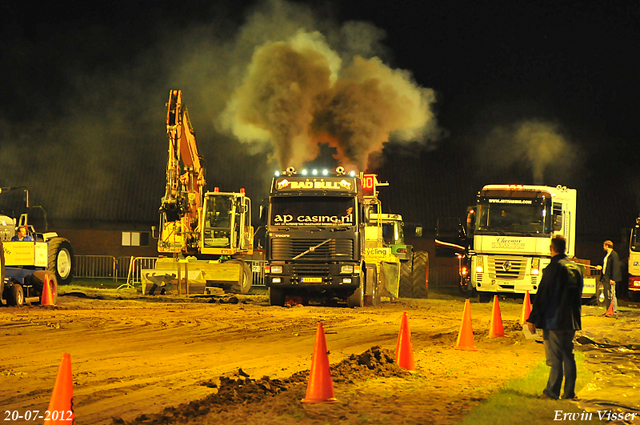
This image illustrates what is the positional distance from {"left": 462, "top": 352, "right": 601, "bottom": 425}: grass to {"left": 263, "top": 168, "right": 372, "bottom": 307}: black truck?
423 inches

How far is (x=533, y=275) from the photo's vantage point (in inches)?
898

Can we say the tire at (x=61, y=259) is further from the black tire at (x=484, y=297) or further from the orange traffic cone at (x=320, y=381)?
the orange traffic cone at (x=320, y=381)

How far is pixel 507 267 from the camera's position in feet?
75.9

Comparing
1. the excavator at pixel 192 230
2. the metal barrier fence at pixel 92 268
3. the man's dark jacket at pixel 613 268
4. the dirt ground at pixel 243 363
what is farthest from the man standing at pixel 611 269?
the metal barrier fence at pixel 92 268

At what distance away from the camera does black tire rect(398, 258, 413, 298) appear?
88.5 ft

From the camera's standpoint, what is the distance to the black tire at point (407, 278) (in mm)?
26969

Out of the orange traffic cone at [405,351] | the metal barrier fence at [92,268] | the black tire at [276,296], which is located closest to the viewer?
the orange traffic cone at [405,351]

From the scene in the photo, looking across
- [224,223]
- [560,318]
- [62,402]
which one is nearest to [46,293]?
[224,223]

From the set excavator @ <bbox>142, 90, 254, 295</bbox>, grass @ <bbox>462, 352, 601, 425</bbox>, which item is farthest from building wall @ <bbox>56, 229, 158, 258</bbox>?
grass @ <bbox>462, 352, 601, 425</bbox>

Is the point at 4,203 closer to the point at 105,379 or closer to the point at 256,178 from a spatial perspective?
the point at 256,178

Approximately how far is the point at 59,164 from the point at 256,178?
40.5ft

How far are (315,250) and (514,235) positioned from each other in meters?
7.03

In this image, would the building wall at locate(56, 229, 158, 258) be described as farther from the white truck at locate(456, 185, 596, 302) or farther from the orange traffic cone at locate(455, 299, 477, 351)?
the orange traffic cone at locate(455, 299, 477, 351)

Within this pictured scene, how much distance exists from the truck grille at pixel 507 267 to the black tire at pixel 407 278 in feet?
14.0
